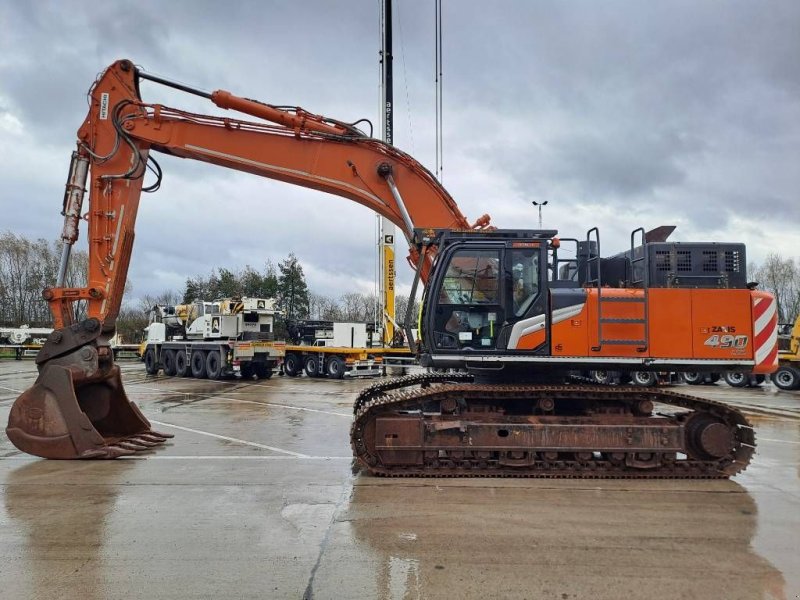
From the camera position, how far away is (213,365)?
23547mm

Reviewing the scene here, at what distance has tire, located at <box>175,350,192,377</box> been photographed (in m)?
25.1

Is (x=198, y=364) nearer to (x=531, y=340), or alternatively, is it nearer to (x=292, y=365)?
(x=292, y=365)

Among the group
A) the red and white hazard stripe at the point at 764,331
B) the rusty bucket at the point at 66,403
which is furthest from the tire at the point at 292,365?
the red and white hazard stripe at the point at 764,331

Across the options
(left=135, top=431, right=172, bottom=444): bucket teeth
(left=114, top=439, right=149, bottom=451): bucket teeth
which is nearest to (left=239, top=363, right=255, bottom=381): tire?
(left=135, top=431, right=172, bottom=444): bucket teeth

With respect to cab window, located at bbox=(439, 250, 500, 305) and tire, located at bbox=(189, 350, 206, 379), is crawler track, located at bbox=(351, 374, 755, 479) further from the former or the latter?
tire, located at bbox=(189, 350, 206, 379)

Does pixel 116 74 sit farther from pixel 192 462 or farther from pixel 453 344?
pixel 453 344

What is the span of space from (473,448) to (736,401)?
13.2m

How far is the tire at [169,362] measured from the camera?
26.0m

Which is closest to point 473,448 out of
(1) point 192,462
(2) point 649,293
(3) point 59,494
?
(2) point 649,293

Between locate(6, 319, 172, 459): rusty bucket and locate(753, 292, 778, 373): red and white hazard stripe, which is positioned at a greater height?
locate(753, 292, 778, 373): red and white hazard stripe

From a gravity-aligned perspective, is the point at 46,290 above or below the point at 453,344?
above

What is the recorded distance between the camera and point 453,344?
23.3 ft

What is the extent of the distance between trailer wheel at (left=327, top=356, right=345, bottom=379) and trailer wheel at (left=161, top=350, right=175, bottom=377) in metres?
7.66

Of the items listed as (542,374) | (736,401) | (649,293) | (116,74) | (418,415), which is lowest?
(736,401)
